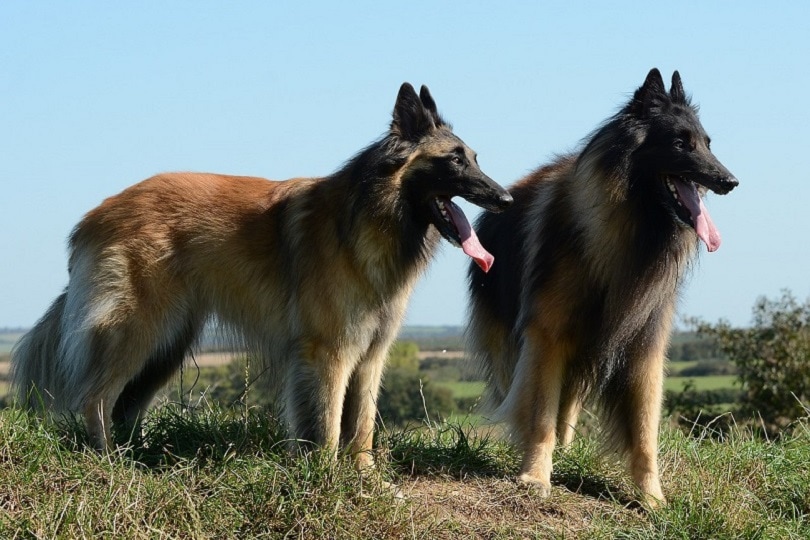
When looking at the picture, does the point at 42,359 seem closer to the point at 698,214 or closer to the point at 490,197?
the point at 490,197

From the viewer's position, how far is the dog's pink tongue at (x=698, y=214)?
18.2 feet

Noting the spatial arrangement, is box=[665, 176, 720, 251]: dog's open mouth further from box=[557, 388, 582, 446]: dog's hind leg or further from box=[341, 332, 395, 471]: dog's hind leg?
box=[341, 332, 395, 471]: dog's hind leg

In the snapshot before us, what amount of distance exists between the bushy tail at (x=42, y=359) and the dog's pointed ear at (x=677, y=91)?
399 cm

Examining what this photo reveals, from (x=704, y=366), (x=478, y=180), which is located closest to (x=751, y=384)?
(x=478, y=180)

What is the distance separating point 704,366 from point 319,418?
937 inches

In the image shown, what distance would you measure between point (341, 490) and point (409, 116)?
218cm

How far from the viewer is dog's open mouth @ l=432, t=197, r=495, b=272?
563 cm

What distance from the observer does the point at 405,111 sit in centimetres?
573

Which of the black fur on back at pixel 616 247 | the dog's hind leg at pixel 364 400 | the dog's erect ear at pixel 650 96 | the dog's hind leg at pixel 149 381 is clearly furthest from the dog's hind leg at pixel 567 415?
the dog's hind leg at pixel 149 381

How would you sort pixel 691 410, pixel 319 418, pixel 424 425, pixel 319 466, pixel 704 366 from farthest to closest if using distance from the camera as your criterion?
pixel 704 366 → pixel 691 410 → pixel 424 425 → pixel 319 418 → pixel 319 466

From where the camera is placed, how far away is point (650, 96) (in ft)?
19.2

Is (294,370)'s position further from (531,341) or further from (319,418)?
(531,341)

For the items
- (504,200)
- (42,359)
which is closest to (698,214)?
(504,200)

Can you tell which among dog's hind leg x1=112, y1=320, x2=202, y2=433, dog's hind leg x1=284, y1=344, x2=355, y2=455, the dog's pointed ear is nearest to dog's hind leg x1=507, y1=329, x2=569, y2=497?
dog's hind leg x1=284, y1=344, x2=355, y2=455
